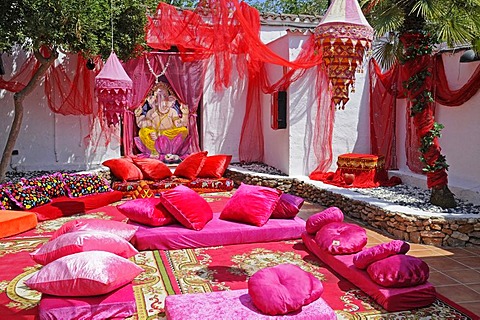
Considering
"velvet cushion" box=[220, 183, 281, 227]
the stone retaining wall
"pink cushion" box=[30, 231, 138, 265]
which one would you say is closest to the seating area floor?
the stone retaining wall

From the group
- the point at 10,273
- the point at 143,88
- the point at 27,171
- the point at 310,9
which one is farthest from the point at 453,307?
the point at 310,9

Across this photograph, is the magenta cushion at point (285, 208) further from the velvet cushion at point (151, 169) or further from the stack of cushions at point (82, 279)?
the velvet cushion at point (151, 169)

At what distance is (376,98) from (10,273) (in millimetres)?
7301

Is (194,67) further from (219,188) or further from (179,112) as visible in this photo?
(219,188)

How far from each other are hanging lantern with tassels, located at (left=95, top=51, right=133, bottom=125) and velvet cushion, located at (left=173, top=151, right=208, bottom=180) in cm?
237

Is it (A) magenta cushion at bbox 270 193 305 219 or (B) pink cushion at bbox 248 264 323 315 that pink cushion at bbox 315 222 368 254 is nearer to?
(A) magenta cushion at bbox 270 193 305 219

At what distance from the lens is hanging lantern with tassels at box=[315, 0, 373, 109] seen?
14.2ft

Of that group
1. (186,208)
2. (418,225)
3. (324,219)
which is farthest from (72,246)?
(418,225)

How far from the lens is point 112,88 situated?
715cm

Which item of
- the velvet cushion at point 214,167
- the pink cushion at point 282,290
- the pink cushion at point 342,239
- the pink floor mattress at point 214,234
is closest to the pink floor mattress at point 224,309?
the pink cushion at point 282,290

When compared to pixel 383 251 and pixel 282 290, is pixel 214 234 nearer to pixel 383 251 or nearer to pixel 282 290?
pixel 383 251

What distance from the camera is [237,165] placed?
10.7 meters

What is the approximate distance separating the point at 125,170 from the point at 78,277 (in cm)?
613

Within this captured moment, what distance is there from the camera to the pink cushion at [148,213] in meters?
5.34
